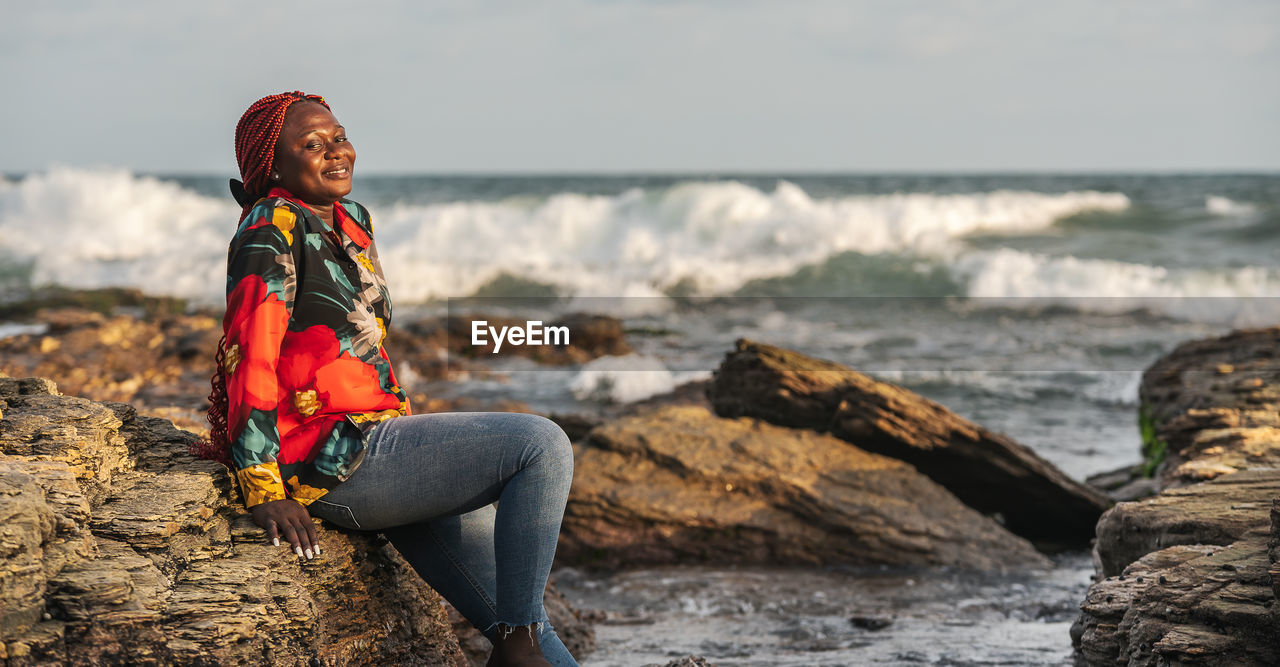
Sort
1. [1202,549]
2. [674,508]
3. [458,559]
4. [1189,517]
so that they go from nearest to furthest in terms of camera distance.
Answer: [458,559] → [1202,549] → [1189,517] → [674,508]

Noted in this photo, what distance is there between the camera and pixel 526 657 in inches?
128

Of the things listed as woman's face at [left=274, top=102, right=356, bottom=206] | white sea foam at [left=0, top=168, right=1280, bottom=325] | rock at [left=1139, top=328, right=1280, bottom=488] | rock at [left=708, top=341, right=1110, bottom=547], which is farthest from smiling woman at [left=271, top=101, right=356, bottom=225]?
white sea foam at [left=0, top=168, right=1280, bottom=325]

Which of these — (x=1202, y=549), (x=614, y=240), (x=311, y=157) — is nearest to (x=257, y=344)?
(x=311, y=157)

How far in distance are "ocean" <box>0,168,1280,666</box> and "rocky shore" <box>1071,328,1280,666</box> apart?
0.76 meters

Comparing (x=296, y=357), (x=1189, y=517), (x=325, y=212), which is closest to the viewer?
(x=296, y=357)

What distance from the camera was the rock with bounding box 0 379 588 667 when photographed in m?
2.71

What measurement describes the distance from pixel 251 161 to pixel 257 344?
622 millimetres

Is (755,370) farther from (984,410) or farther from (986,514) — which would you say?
(984,410)

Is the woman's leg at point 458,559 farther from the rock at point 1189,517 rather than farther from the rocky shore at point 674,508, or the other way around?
the rock at point 1189,517

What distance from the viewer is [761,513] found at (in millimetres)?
7191

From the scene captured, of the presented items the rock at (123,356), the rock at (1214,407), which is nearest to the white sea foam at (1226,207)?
the rock at (1214,407)

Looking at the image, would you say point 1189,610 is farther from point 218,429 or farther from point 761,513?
point 761,513

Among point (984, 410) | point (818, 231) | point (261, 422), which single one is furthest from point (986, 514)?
point (818, 231)

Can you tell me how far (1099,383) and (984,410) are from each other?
8.05 ft
